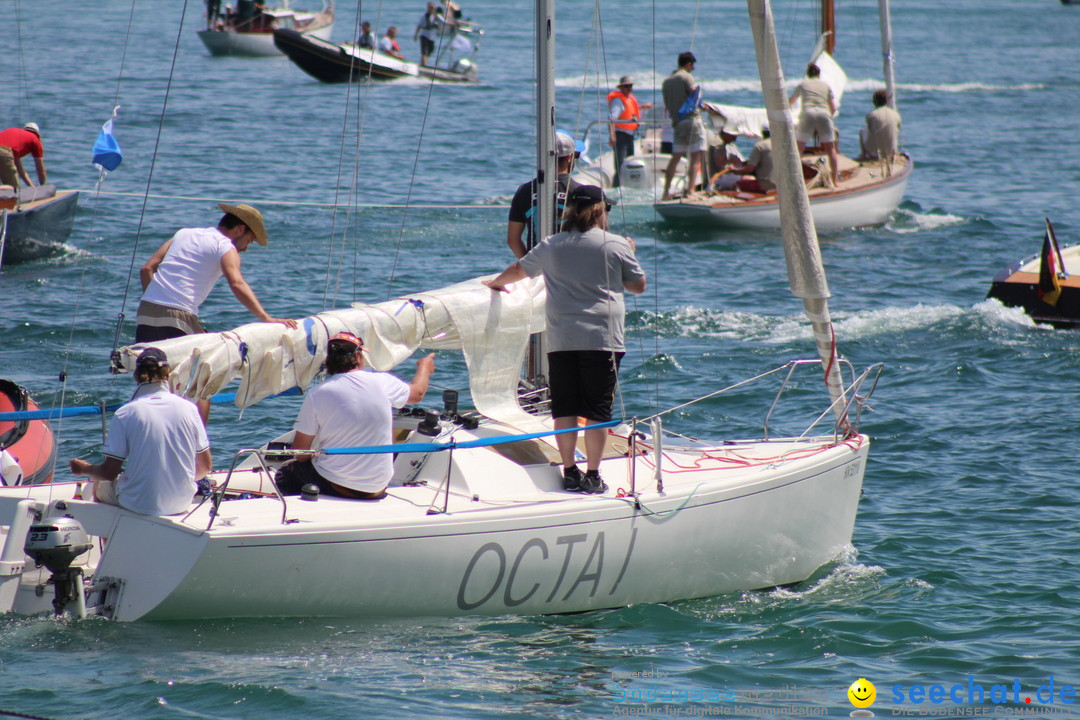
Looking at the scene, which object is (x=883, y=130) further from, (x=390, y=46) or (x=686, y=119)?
(x=390, y=46)

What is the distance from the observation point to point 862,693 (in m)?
5.72

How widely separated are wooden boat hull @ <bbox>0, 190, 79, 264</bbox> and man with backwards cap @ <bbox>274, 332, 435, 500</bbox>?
32.6 feet

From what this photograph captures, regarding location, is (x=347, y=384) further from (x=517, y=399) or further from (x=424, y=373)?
(x=517, y=399)

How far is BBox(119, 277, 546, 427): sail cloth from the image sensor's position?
5828mm

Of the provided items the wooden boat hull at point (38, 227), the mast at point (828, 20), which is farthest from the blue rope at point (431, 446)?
the mast at point (828, 20)

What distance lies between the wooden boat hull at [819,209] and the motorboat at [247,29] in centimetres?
2751

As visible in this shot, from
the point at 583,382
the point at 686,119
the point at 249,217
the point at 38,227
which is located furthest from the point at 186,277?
the point at 686,119

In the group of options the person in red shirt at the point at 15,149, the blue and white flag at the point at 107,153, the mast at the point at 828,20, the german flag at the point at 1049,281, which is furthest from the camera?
the mast at the point at 828,20

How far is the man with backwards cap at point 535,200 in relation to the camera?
7157 millimetres

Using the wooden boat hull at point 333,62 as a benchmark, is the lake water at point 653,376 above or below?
below

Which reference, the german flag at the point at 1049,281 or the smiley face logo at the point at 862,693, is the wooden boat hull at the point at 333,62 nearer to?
the german flag at the point at 1049,281

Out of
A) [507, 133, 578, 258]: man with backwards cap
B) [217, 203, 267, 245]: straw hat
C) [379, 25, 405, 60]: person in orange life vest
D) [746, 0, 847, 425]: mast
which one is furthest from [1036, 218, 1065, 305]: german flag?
[379, 25, 405, 60]: person in orange life vest

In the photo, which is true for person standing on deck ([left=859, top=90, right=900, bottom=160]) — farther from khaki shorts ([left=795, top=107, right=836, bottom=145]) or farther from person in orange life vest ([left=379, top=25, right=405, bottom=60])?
person in orange life vest ([left=379, top=25, right=405, bottom=60])

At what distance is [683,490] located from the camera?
Answer: 6375 mm
